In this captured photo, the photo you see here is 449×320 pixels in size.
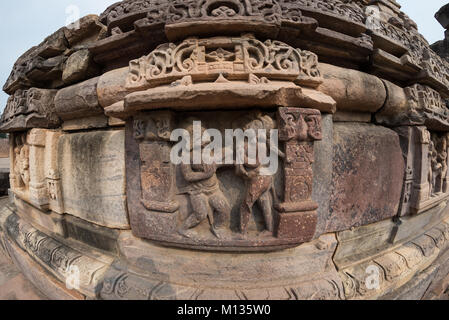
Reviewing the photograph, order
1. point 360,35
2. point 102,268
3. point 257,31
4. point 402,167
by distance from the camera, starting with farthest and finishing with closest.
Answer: point 402,167, point 360,35, point 102,268, point 257,31

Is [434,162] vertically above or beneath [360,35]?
beneath

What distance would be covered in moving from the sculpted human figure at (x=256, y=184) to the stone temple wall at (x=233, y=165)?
10 mm

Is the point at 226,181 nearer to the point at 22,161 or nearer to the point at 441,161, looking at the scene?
the point at 22,161

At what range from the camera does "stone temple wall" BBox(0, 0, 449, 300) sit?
140cm

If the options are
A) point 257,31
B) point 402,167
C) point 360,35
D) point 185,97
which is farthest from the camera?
point 402,167

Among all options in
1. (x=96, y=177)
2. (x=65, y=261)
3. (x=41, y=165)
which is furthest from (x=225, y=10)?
(x=65, y=261)

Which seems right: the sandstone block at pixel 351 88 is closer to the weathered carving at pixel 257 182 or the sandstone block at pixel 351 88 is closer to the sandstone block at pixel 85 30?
the weathered carving at pixel 257 182

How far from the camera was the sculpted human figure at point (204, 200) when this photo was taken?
1391 mm

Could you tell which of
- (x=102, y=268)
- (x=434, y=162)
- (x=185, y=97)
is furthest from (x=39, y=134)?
(x=434, y=162)

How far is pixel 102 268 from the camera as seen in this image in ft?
5.59

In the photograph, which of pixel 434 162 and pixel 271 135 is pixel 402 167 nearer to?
pixel 434 162

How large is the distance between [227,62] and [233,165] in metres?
0.76

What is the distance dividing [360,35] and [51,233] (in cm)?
389

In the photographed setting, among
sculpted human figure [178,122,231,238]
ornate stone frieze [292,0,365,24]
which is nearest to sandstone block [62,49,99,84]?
sculpted human figure [178,122,231,238]
